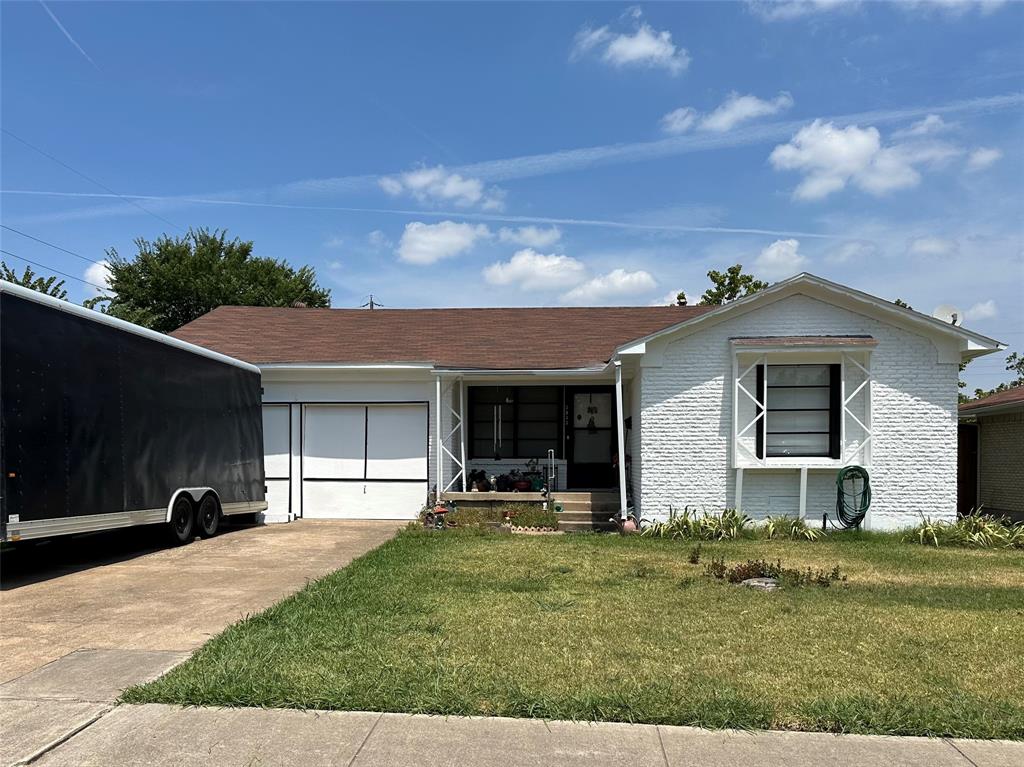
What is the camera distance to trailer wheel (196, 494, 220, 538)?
38.1 ft

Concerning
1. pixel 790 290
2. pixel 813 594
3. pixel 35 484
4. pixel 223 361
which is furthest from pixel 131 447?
pixel 790 290

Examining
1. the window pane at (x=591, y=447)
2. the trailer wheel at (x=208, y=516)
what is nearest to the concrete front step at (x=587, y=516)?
the window pane at (x=591, y=447)

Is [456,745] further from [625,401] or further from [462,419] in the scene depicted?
[625,401]

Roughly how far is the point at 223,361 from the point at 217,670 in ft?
27.7

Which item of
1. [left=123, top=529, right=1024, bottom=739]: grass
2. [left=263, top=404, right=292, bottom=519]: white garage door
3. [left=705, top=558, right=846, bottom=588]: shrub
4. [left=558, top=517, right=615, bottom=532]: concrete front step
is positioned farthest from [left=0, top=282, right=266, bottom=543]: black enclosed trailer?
[left=705, top=558, right=846, bottom=588]: shrub

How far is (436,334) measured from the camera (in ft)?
56.1

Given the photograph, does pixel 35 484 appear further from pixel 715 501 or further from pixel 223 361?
pixel 715 501

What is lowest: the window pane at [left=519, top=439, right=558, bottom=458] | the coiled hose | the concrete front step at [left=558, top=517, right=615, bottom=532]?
the concrete front step at [left=558, top=517, right=615, bottom=532]

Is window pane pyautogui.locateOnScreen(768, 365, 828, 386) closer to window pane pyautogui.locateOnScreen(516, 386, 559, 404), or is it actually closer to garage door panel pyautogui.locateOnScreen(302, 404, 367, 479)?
window pane pyautogui.locateOnScreen(516, 386, 559, 404)

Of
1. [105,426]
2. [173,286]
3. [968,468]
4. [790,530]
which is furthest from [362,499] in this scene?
[173,286]

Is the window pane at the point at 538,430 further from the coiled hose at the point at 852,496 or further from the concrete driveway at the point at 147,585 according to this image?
the coiled hose at the point at 852,496

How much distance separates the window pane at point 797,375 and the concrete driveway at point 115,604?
23.3 ft

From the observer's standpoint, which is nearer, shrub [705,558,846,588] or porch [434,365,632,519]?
shrub [705,558,846,588]

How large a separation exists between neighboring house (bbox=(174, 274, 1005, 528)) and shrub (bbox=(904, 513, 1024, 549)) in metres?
0.41
